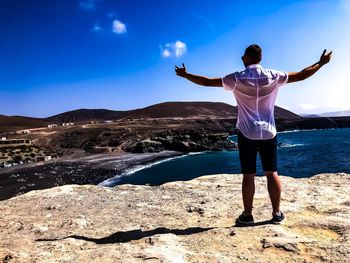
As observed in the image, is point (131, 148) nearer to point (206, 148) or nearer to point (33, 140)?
point (206, 148)

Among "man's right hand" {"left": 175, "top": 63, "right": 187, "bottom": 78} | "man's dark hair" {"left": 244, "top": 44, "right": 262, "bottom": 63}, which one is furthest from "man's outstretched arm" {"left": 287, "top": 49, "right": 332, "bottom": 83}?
"man's right hand" {"left": 175, "top": 63, "right": 187, "bottom": 78}

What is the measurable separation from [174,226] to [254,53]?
2.85 meters

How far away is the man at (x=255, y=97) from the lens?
Answer: 15.8ft

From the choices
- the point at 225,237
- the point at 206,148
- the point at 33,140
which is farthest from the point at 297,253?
the point at 33,140

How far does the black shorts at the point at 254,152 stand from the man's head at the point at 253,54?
99 cm

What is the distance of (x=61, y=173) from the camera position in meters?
47.5

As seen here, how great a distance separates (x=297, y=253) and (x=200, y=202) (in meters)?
3.12

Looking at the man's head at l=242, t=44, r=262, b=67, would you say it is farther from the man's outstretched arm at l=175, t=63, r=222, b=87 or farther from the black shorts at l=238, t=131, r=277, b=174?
the black shorts at l=238, t=131, r=277, b=174

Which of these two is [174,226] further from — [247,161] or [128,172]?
[128,172]

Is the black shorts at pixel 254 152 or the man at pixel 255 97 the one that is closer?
the man at pixel 255 97

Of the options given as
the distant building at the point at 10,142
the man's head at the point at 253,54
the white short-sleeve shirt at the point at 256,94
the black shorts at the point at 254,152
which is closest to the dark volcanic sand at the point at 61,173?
the distant building at the point at 10,142

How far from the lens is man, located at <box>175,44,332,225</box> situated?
4.81 m

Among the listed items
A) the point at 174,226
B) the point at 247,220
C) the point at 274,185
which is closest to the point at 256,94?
the point at 274,185

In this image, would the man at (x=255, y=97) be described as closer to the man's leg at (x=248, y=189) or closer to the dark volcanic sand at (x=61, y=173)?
the man's leg at (x=248, y=189)
